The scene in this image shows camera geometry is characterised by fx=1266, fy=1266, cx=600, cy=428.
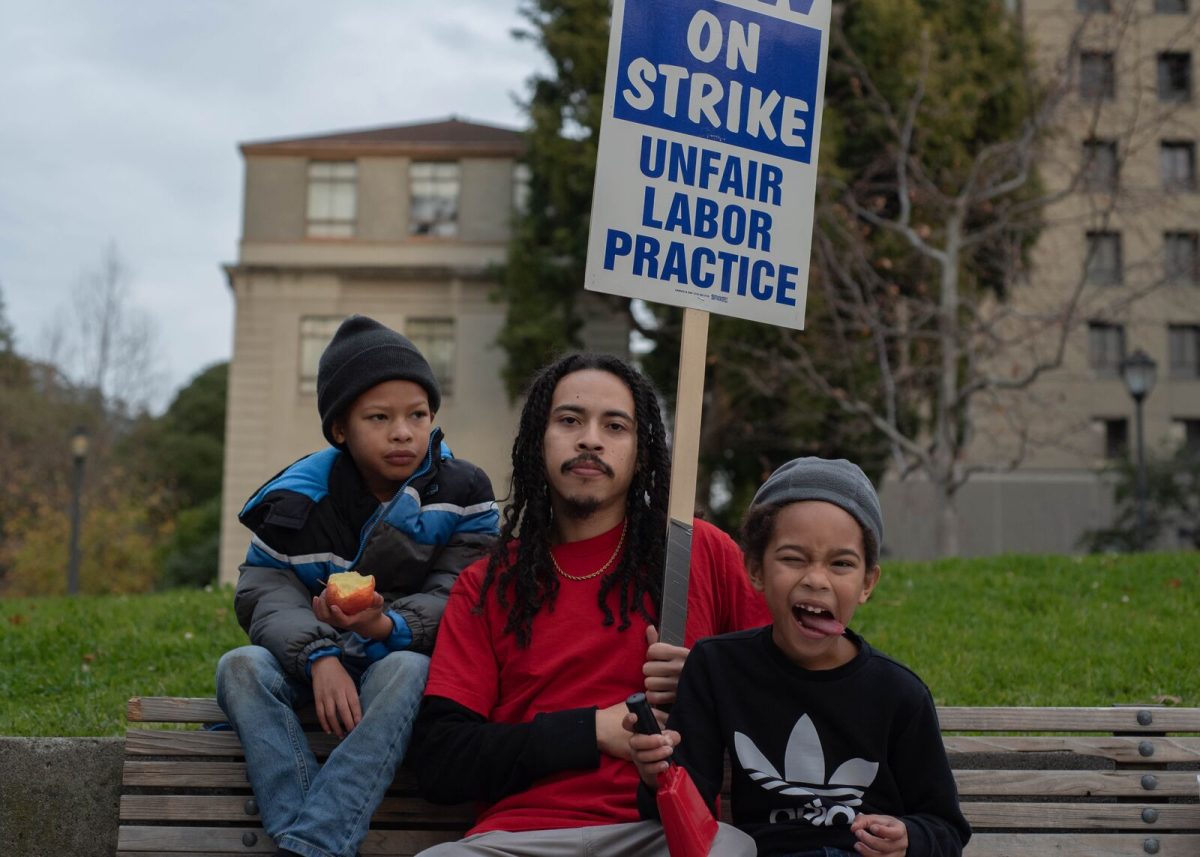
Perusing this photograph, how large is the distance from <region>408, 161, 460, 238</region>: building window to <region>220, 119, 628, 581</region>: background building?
3 centimetres

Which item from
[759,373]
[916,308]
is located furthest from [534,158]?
[916,308]

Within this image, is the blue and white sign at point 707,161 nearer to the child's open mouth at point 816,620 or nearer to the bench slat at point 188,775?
the child's open mouth at point 816,620

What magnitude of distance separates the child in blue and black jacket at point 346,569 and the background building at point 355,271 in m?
27.6

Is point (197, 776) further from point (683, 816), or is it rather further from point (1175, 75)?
point (1175, 75)

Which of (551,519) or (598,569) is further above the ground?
(551,519)

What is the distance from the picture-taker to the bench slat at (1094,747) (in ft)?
12.2

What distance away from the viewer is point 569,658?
3.41m

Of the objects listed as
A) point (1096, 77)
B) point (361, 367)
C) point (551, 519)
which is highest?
point (1096, 77)

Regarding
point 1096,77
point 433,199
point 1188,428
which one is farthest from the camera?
point 1188,428

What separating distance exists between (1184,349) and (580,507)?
41.4 metres

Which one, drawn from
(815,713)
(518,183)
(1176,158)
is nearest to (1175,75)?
(1176,158)

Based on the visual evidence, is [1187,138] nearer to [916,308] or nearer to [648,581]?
[916,308]

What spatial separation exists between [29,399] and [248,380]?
1289cm

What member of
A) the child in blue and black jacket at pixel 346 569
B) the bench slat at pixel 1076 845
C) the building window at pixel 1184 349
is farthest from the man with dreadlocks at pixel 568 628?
the building window at pixel 1184 349
